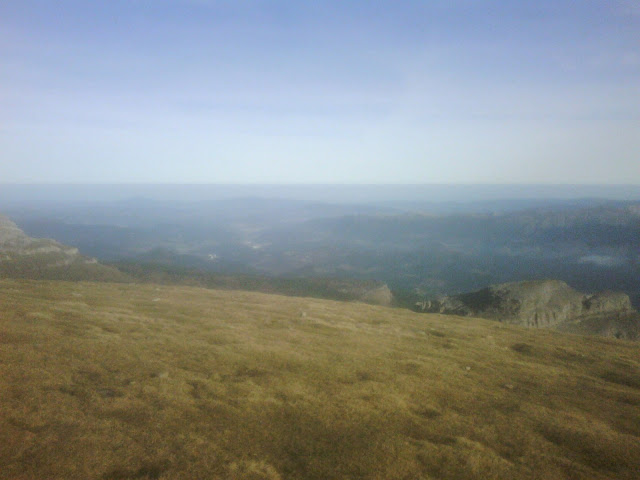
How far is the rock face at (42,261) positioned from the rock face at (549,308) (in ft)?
384

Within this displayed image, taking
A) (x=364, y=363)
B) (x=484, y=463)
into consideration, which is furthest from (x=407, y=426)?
(x=364, y=363)

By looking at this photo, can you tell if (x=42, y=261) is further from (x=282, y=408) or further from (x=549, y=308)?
(x=549, y=308)

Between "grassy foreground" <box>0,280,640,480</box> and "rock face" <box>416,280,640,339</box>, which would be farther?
"rock face" <box>416,280,640,339</box>

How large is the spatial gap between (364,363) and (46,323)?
17.0 metres

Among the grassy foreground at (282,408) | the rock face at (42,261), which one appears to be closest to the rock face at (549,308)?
the grassy foreground at (282,408)

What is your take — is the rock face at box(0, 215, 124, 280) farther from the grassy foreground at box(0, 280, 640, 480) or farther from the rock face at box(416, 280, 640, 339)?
the grassy foreground at box(0, 280, 640, 480)

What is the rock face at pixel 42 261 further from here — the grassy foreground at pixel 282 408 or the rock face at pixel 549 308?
the grassy foreground at pixel 282 408

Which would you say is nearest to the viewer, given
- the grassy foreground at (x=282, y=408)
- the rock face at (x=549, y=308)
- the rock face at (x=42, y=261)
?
the grassy foreground at (x=282, y=408)

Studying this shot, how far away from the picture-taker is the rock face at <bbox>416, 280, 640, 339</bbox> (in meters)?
90.3

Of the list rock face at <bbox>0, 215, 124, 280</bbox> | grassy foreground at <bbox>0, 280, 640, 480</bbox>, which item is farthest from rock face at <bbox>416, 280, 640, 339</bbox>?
rock face at <bbox>0, 215, 124, 280</bbox>

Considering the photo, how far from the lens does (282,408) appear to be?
1196 centimetres

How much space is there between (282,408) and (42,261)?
158 meters

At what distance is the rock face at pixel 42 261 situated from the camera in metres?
121

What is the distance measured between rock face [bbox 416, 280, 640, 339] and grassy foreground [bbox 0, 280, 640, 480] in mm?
75497
